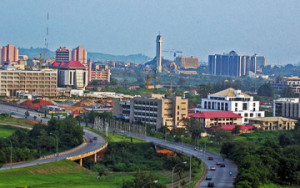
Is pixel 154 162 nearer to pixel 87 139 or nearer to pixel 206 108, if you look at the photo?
pixel 87 139

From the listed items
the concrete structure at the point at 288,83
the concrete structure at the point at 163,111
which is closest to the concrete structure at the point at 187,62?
the concrete structure at the point at 288,83

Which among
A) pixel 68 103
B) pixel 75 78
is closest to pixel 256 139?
pixel 68 103

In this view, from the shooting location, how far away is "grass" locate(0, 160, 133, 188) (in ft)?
93.0

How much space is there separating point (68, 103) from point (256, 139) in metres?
29.3

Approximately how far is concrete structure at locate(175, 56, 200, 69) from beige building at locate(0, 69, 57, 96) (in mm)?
114929

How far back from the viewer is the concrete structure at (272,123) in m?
55.0

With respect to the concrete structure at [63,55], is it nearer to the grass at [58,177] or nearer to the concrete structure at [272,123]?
the concrete structure at [272,123]

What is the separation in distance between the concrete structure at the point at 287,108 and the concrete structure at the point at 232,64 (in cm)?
11113

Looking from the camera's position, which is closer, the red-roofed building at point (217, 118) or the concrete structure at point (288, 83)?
the red-roofed building at point (217, 118)

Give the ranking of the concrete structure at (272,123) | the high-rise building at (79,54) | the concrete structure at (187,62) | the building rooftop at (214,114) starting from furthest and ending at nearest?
the concrete structure at (187,62) → the high-rise building at (79,54) → the concrete structure at (272,123) → the building rooftop at (214,114)

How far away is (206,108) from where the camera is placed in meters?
61.5

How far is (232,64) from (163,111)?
414ft

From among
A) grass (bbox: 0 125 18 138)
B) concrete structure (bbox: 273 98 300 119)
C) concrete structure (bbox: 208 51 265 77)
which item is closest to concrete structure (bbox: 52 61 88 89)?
concrete structure (bbox: 273 98 300 119)

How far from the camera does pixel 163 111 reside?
51844mm
